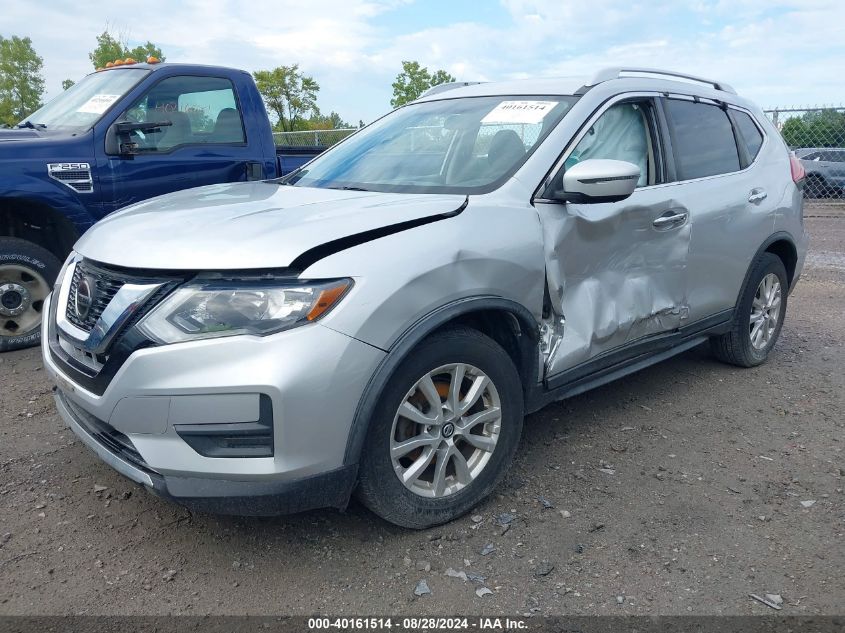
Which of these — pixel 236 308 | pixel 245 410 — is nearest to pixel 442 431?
pixel 245 410

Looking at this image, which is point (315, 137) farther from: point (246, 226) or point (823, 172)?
point (246, 226)

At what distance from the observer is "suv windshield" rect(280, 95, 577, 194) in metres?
3.23

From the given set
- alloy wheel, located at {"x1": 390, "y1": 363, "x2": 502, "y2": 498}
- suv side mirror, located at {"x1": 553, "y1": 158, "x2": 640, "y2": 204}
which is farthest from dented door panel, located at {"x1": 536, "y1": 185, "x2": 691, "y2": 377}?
alloy wheel, located at {"x1": 390, "y1": 363, "x2": 502, "y2": 498}

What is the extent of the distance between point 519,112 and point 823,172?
46.7 ft

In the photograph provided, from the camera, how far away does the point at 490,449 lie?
9.68ft

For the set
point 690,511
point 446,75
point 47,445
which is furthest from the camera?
point 446,75

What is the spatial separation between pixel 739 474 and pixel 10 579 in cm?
308

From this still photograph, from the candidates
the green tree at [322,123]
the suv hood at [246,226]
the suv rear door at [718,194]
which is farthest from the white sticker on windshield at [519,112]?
the green tree at [322,123]

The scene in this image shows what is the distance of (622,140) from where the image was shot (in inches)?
144

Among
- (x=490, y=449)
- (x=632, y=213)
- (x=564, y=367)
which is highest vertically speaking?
(x=632, y=213)

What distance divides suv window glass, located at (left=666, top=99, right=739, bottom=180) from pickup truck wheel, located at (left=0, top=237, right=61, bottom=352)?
4.19 m

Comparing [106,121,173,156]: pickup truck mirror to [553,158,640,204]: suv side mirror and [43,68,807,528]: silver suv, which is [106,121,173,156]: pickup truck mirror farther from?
[553,158,640,204]: suv side mirror

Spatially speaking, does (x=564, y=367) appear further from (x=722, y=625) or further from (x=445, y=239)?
(x=722, y=625)

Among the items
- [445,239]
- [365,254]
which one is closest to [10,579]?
[365,254]
